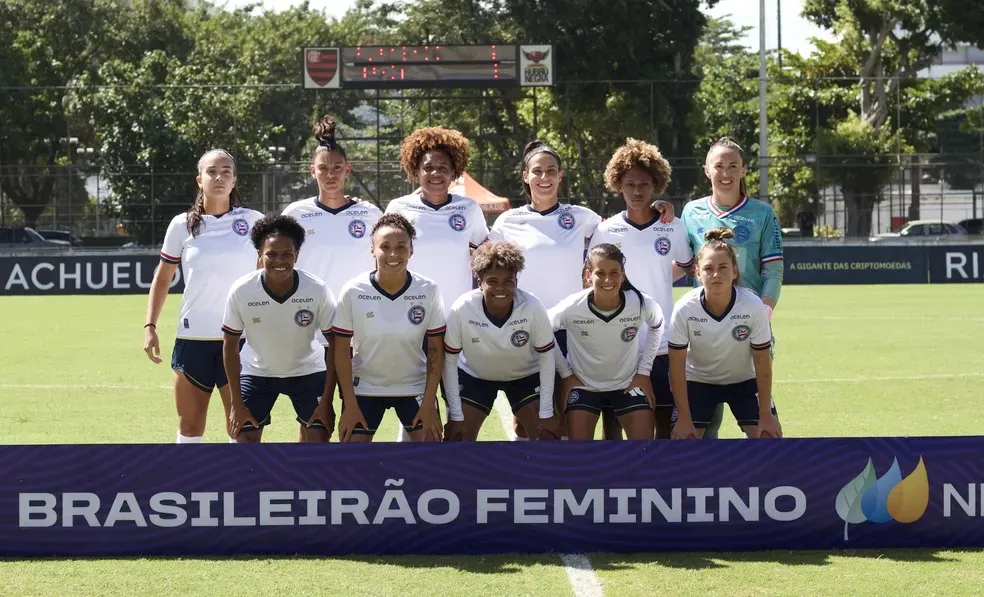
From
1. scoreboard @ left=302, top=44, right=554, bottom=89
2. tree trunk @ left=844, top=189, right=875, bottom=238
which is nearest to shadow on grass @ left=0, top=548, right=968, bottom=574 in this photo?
scoreboard @ left=302, top=44, right=554, bottom=89

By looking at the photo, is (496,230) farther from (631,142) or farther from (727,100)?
(727,100)

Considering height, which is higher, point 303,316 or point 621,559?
point 303,316

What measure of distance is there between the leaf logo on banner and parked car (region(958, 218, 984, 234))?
3175 centimetres

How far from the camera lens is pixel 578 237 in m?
7.33

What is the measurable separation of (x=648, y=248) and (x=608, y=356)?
2.27 ft

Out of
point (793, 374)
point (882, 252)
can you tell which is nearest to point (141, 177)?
point (882, 252)

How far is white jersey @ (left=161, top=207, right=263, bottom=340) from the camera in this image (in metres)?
7.19

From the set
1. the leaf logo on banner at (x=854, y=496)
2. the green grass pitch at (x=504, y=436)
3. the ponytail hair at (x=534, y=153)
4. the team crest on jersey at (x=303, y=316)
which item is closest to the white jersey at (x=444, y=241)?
the ponytail hair at (x=534, y=153)

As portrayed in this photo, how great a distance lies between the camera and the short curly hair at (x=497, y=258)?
6582mm

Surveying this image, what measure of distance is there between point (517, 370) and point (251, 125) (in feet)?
136

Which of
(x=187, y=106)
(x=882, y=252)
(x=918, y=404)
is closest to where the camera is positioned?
(x=918, y=404)

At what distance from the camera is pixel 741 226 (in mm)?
7207

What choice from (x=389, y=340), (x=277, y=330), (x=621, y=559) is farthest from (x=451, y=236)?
(x=621, y=559)

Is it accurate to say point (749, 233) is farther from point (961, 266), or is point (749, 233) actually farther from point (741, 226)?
point (961, 266)
